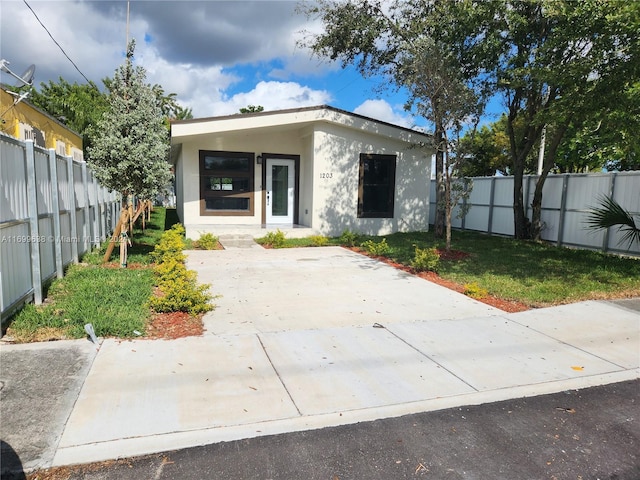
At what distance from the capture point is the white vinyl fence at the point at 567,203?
34.2 feet

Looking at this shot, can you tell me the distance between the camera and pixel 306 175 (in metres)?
13.8

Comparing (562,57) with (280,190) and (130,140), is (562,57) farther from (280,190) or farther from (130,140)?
(130,140)

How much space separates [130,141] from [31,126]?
6.65 meters

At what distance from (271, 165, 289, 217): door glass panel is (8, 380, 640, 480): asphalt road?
11621 millimetres

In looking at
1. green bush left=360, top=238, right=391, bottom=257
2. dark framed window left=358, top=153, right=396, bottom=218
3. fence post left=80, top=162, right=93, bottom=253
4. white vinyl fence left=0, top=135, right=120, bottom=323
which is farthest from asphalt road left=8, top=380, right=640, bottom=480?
dark framed window left=358, top=153, right=396, bottom=218

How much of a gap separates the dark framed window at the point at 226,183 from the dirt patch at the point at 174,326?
28.7 ft

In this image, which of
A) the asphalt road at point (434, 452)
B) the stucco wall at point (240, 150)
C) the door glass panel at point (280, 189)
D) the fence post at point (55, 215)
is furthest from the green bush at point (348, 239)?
the asphalt road at point (434, 452)

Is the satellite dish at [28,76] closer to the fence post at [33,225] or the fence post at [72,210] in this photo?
the fence post at [72,210]

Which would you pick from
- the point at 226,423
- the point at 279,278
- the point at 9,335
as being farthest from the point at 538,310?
the point at 9,335

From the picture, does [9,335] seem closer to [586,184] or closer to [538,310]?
[538,310]

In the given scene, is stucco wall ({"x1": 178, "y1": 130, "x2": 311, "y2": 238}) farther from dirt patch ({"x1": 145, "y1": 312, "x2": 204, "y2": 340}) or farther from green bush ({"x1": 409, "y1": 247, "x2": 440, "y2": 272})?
dirt patch ({"x1": 145, "y1": 312, "x2": 204, "y2": 340})

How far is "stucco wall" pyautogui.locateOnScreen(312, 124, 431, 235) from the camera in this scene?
13.0m

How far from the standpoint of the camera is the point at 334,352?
424 cm

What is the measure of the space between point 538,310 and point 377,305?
7.63 ft
